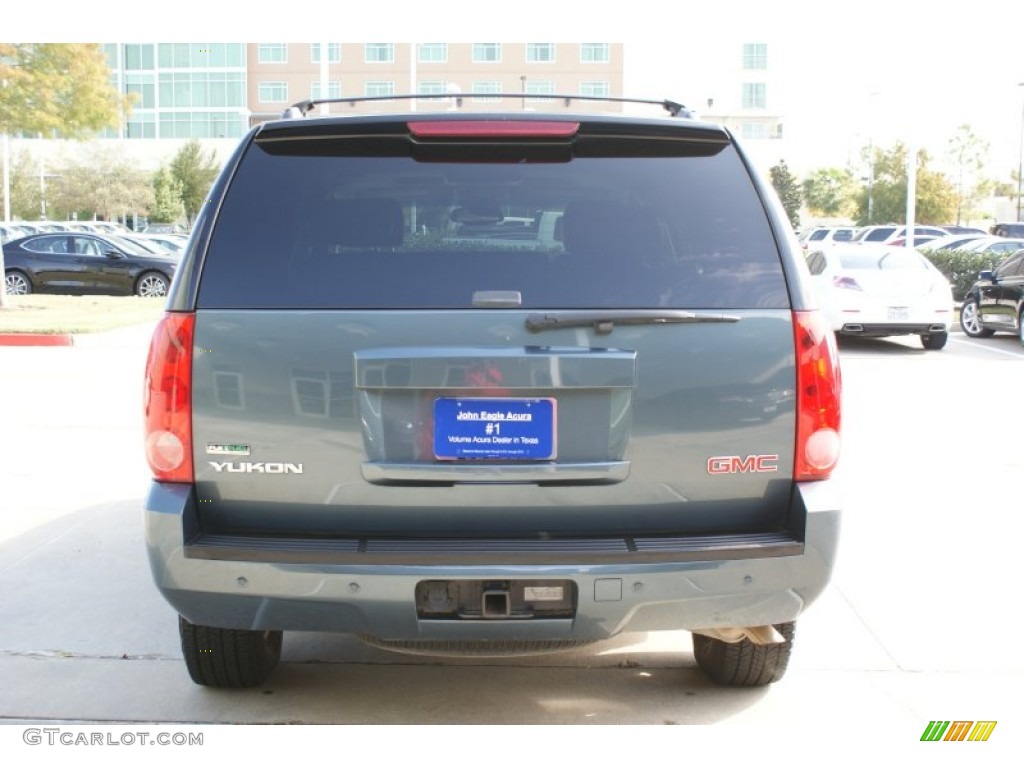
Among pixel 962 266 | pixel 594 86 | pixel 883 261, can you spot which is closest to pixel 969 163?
pixel 594 86

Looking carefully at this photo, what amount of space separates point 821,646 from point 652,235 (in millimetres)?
2137

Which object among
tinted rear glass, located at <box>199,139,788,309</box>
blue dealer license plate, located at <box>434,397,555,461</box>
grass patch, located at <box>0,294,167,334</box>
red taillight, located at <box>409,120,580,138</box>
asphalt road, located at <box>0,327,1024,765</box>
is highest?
red taillight, located at <box>409,120,580,138</box>

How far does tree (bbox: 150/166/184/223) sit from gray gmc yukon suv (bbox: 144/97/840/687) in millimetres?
77426

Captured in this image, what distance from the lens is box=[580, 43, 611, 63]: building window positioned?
8725 cm

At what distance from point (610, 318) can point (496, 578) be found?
83 cm

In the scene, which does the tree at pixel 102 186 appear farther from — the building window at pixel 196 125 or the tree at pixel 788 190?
the tree at pixel 788 190

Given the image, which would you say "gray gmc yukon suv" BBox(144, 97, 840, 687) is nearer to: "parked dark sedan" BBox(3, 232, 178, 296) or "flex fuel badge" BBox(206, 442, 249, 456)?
"flex fuel badge" BBox(206, 442, 249, 456)

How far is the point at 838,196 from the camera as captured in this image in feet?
295

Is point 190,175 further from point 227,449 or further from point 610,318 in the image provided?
point 610,318

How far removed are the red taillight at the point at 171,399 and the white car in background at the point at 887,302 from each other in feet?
46.7

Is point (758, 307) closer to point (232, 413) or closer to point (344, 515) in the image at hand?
point (344, 515)

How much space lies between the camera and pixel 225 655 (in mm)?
3885

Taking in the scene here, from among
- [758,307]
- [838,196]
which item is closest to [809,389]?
[758,307]

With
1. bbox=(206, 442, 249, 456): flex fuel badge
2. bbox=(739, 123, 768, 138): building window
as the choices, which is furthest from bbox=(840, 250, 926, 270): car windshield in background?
bbox=(739, 123, 768, 138): building window
